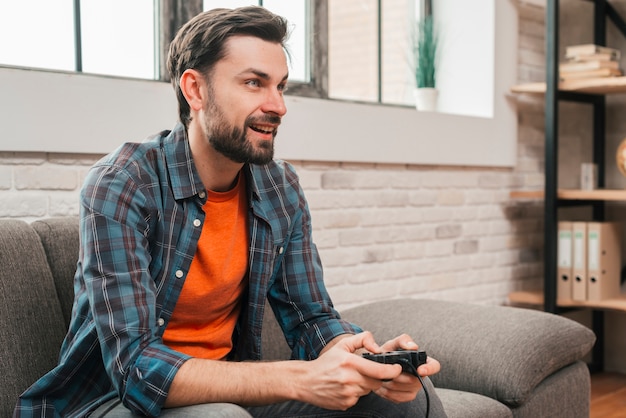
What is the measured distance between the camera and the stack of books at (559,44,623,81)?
3.22 meters

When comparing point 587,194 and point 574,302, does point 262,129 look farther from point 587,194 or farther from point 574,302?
point 574,302

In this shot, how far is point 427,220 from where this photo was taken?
10.3 ft

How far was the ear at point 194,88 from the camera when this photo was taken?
160cm

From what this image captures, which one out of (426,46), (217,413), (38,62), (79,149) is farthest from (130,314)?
(426,46)

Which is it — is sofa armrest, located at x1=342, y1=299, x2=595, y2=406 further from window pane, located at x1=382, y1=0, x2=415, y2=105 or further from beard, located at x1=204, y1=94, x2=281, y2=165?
window pane, located at x1=382, y1=0, x2=415, y2=105

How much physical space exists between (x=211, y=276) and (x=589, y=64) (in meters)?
2.26

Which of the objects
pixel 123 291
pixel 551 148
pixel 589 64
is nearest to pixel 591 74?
pixel 589 64

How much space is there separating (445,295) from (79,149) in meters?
1.75

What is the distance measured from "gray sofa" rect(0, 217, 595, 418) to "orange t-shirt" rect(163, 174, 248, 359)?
275 millimetres

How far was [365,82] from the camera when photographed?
320cm

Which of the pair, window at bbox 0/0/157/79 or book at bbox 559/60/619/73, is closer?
window at bbox 0/0/157/79

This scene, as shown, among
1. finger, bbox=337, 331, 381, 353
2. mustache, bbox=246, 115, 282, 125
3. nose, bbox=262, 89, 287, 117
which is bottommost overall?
finger, bbox=337, 331, 381, 353

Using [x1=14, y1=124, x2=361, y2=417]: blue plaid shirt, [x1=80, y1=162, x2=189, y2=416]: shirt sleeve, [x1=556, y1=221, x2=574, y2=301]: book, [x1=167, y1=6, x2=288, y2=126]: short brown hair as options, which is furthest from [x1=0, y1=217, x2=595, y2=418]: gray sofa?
[x1=556, y1=221, x2=574, y2=301]: book

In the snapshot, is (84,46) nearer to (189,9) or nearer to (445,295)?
(189,9)
